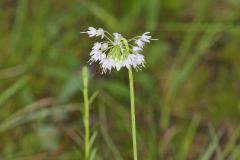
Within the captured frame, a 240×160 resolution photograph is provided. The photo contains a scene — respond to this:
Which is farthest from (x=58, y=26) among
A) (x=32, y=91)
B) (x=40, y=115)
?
(x=40, y=115)

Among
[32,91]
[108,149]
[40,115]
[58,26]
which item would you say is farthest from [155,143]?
[58,26]

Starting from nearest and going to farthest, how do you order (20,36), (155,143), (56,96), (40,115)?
(155,143), (40,115), (56,96), (20,36)

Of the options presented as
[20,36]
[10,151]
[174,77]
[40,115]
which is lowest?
[10,151]

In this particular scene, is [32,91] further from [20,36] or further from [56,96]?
[20,36]

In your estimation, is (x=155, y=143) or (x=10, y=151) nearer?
(x=155, y=143)

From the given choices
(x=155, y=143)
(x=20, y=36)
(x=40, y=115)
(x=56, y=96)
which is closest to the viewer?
(x=155, y=143)

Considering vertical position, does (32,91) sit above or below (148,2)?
below

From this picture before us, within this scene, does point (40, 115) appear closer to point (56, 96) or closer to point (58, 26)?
point (56, 96)
